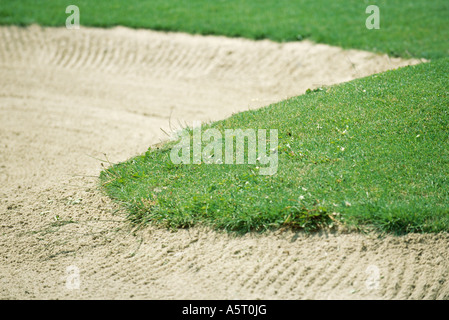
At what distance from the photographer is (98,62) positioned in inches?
449

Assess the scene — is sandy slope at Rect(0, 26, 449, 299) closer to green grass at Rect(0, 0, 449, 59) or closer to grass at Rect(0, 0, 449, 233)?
grass at Rect(0, 0, 449, 233)

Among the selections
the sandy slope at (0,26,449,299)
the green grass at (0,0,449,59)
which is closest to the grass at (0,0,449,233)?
the sandy slope at (0,26,449,299)

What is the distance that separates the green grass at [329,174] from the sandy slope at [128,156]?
0.66ft

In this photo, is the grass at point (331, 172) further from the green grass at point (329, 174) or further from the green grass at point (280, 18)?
the green grass at point (280, 18)

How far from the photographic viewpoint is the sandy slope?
164 inches

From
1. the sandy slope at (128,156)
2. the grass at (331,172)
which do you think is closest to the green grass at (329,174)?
the grass at (331,172)

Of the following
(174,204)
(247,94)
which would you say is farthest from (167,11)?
(174,204)

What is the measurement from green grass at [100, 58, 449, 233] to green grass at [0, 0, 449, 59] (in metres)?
3.65

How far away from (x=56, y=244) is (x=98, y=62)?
7.41 m

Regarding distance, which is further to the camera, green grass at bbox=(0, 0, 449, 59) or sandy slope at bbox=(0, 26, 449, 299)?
green grass at bbox=(0, 0, 449, 59)

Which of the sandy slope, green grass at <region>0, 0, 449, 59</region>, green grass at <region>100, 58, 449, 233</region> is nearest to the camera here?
the sandy slope

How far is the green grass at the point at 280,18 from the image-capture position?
1004 cm

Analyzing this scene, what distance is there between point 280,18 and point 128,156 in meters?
6.70

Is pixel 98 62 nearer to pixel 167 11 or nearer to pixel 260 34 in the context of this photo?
pixel 167 11
